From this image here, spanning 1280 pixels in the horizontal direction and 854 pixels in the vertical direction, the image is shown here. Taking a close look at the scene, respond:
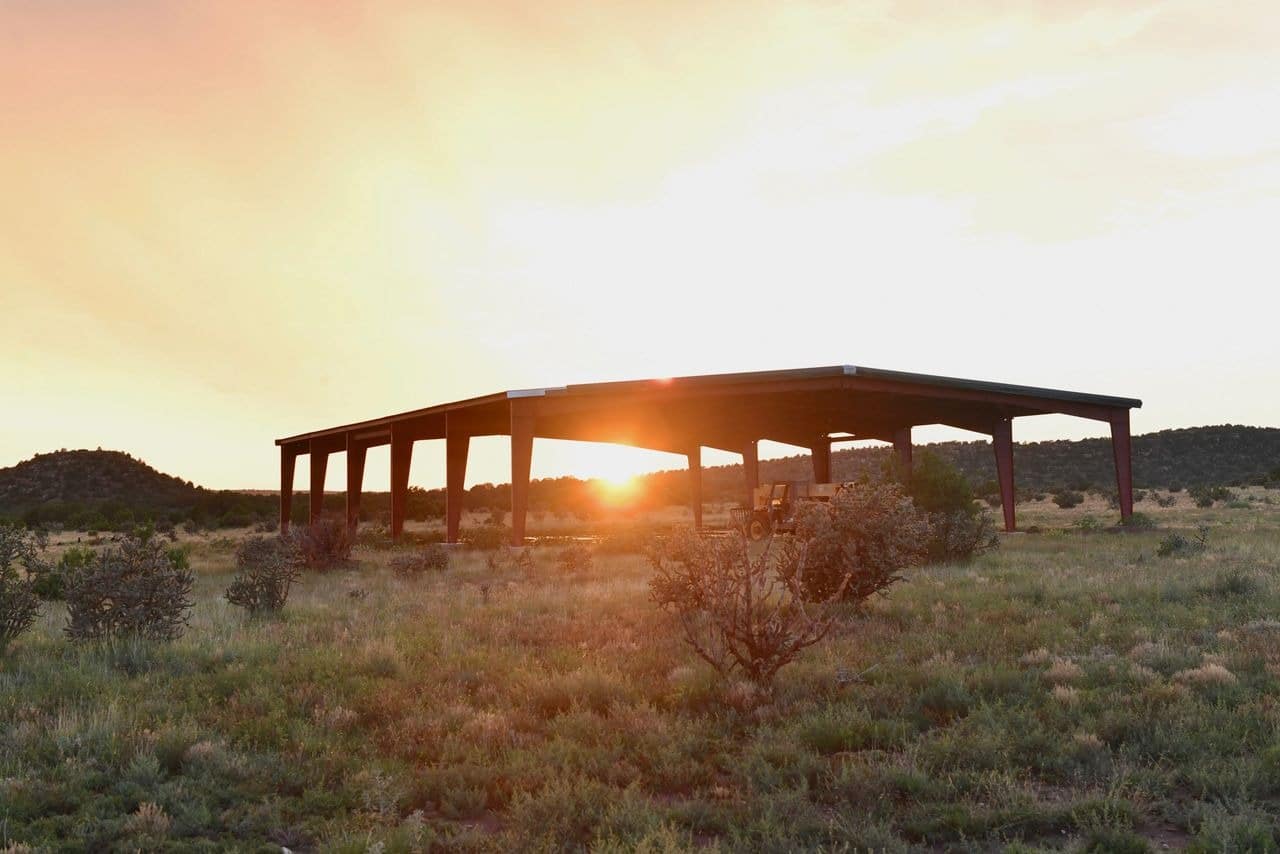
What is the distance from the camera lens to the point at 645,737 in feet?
26.5

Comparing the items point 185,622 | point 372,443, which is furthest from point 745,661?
point 372,443

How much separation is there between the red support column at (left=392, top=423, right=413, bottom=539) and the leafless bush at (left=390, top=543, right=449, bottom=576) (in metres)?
11.8

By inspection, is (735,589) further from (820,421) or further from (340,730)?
(820,421)

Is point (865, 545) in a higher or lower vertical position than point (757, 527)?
higher

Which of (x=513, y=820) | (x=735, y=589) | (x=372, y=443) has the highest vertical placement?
(x=372, y=443)

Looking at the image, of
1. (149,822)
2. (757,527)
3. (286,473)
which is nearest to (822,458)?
(757,527)

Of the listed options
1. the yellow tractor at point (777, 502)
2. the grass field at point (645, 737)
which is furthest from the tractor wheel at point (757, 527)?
the grass field at point (645, 737)

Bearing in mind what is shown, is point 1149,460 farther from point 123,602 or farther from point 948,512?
point 123,602

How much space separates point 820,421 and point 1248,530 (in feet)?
54.8

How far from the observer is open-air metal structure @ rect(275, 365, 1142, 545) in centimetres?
2778

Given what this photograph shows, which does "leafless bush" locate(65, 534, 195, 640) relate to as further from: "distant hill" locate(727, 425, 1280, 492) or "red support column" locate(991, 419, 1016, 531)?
"distant hill" locate(727, 425, 1280, 492)

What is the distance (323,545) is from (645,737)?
20850 mm

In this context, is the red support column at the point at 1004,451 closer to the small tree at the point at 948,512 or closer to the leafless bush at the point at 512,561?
the small tree at the point at 948,512

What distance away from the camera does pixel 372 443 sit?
41.2m
